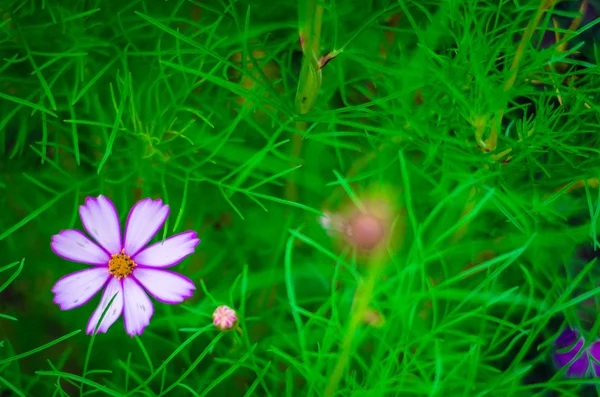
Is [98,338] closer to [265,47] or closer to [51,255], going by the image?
[51,255]

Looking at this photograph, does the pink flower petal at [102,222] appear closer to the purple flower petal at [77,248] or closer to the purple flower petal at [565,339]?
the purple flower petal at [77,248]

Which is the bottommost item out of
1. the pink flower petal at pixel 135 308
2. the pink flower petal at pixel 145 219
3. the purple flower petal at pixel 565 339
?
the purple flower petal at pixel 565 339

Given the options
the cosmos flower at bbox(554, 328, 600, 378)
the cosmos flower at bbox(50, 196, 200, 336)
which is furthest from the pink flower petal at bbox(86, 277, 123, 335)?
the cosmos flower at bbox(554, 328, 600, 378)

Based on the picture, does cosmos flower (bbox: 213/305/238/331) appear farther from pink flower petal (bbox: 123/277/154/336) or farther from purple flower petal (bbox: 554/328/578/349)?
purple flower petal (bbox: 554/328/578/349)

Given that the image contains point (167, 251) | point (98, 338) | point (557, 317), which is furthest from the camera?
point (557, 317)

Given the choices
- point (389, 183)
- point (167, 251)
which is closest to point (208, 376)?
point (167, 251)

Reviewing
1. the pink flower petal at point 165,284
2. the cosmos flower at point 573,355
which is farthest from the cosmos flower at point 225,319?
the cosmos flower at point 573,355
